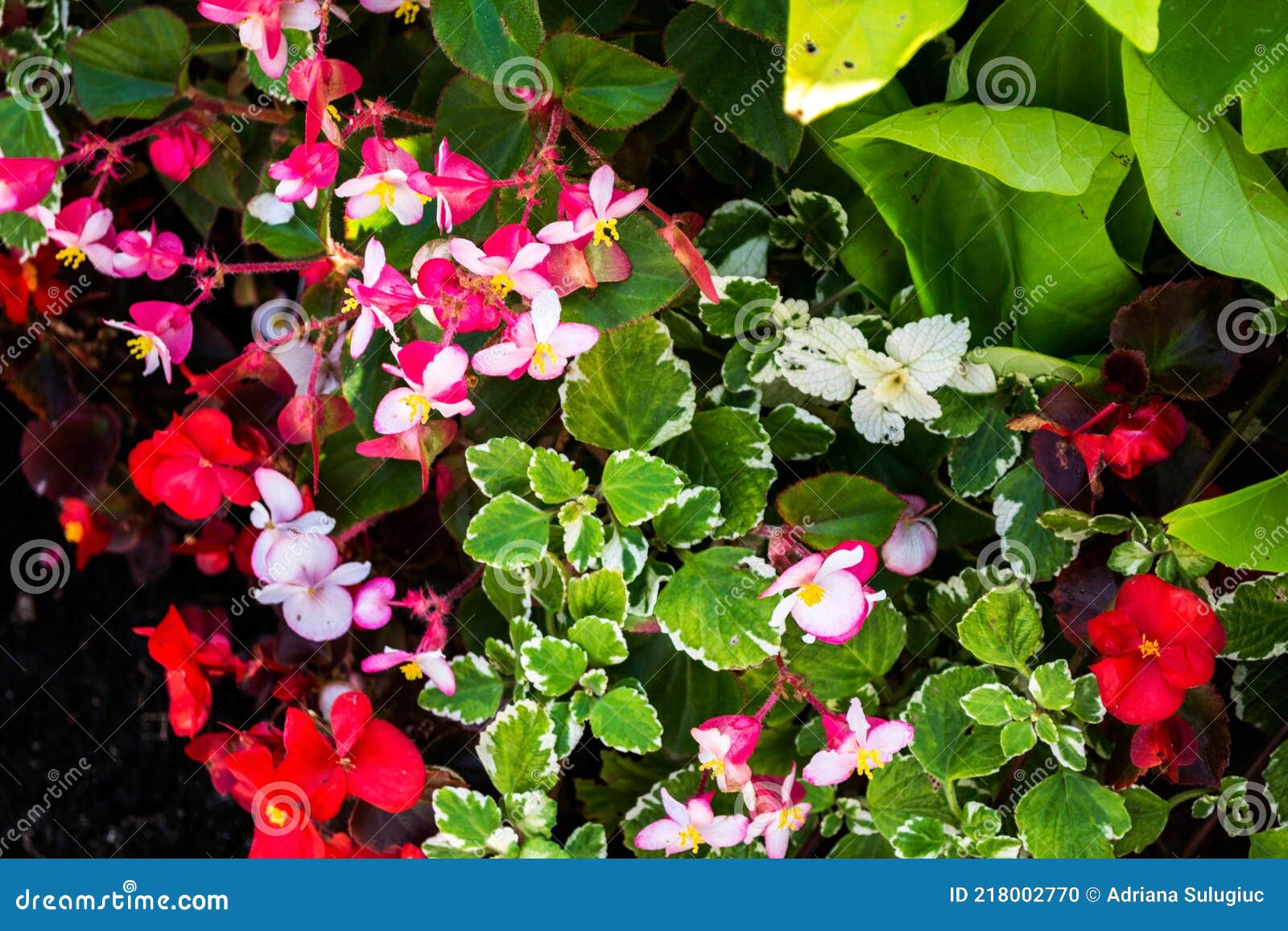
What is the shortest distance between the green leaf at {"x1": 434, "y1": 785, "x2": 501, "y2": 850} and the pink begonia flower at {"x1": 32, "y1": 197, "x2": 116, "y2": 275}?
19.3 inches

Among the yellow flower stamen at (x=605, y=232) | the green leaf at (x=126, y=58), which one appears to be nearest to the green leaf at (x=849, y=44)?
the yellow flower stamen at (x=605, y=232)

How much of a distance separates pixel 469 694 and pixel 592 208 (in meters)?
0.41

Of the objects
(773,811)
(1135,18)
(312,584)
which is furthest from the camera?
(312,584)

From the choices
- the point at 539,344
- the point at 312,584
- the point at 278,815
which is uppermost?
the point at 539,344

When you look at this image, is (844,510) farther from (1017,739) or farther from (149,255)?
(149,255)

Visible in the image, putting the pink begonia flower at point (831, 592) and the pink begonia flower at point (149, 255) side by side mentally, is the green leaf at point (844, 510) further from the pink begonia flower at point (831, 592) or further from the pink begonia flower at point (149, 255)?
the pink begonia flower at point (149, 255)

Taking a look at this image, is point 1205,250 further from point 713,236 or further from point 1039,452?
point 713,236

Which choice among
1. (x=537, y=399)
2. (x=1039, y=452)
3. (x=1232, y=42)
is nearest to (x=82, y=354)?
(x=537, y=399)

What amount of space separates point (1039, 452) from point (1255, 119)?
24 centimetres

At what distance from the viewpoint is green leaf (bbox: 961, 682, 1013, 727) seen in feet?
2.54

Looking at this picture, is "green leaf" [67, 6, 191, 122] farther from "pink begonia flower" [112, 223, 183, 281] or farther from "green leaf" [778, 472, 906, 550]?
"green leaf" [778, 472, 906, 550]

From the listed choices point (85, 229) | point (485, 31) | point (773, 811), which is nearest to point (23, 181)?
point (85, 229)

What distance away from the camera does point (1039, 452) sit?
0.77 meters

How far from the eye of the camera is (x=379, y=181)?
26.6 inches
